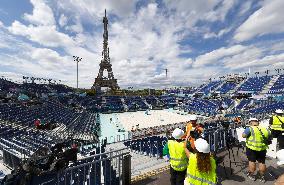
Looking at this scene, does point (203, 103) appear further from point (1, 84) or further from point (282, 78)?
point (1, 84)

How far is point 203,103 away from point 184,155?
5248 centimetres

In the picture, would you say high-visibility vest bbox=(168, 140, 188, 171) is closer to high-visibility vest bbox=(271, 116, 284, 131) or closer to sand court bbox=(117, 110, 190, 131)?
high-visibility vest bbox=(271, 116, 284, 131)

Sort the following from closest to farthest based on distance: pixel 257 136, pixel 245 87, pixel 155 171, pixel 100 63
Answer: pixel 257 136 → pixel 155 171 → pixel 245 87 → pixel 100 63

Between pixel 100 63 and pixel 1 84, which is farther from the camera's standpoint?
pixel 100 63

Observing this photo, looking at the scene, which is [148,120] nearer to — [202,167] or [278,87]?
[278,87]

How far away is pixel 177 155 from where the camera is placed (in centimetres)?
507

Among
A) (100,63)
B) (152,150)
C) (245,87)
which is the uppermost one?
(100,63)

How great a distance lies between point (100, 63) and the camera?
281 feet

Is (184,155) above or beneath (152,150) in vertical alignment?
above

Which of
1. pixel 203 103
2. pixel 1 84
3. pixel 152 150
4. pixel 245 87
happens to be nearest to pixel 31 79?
pixel 1 84

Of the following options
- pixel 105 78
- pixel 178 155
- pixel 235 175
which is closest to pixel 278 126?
pixel 235 175

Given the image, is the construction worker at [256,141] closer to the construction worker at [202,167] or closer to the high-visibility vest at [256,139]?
the high-visibility vest at [256,139]

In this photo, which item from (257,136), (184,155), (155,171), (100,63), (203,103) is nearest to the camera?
(184,155)

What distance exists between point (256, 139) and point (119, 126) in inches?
1199
